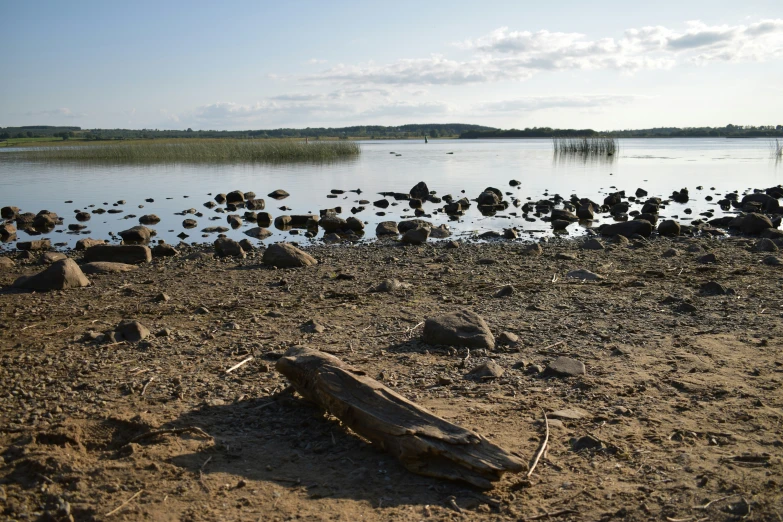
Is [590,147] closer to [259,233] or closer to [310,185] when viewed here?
[310,185]

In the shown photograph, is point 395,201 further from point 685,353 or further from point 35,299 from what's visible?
point 685,353

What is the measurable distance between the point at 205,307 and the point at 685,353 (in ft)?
18.6

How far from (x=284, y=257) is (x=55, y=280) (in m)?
3.67

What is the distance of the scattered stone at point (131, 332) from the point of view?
6531mm

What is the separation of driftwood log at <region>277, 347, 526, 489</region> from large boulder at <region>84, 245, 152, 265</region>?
27.4 ft

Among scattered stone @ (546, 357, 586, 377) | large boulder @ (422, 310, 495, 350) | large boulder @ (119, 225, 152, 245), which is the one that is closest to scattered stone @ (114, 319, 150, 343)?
large boulder @ (422, 310, 495, 350)

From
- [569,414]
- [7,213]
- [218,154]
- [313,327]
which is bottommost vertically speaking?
[569,414]

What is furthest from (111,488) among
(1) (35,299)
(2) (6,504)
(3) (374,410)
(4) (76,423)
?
(1) (35,299)

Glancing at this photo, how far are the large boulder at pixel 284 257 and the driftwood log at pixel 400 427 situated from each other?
21.7 feet

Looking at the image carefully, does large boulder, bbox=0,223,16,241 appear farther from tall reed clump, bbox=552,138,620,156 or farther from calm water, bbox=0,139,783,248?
tall reed clump, bbox=552,138,620,156

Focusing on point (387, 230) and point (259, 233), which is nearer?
point (387, 230)

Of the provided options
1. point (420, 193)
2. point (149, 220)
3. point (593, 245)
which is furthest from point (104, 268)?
point (420, 193)

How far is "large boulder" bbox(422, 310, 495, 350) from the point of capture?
21.0 feet

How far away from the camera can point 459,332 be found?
21.3 feet
